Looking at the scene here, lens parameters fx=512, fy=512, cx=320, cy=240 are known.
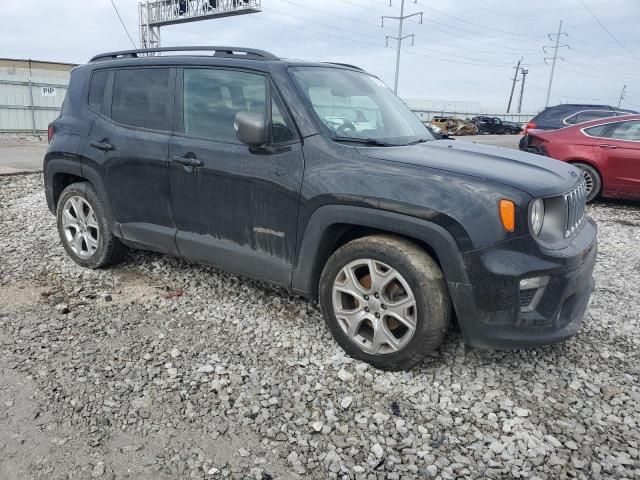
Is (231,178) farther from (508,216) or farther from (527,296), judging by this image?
(527,296)

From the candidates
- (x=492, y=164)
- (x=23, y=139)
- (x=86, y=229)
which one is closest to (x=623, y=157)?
(x=492, y=164)

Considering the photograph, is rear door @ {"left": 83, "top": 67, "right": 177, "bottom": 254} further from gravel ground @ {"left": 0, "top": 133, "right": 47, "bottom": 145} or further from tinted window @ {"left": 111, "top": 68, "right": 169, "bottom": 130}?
gravel ground @ {"left": 0, "top": 133, "right": 47, "bottom": 145}

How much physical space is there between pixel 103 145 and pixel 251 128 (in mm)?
1712

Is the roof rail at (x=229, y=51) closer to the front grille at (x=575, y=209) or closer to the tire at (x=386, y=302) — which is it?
the tire at (x=386, y=302)

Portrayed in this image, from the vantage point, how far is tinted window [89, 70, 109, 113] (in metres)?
4.38

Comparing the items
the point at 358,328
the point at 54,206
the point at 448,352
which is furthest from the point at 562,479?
the point at 54,206

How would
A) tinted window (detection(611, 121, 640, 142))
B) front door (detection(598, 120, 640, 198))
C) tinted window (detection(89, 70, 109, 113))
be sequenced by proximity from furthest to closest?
1. tinted window (detection(611, 121, 640, 142))
2. front door (detection(598, 120, 640, 198))
3. tinted window (detection(89, 70, 109, 113))

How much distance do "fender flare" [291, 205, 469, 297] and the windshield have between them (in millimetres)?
551

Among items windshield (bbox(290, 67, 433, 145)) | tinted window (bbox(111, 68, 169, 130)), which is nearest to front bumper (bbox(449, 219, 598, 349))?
windshield (bbox(290, 67, 433, 145))

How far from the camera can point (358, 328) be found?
3.18m

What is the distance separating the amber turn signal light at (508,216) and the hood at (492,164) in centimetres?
15

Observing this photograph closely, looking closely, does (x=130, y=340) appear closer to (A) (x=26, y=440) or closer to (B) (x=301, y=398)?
(A) (x=26, y=440)

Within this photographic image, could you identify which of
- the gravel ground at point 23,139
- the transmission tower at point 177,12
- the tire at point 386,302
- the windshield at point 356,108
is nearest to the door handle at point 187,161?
the windshield at point 356,108

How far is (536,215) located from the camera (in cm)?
277
